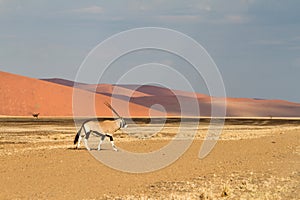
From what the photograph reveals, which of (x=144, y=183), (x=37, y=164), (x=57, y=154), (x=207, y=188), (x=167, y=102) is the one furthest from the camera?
(x=167, y=102)

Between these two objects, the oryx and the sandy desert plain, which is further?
the oryx

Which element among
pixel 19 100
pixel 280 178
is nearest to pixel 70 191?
pixel 280 178

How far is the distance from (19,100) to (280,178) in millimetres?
108862

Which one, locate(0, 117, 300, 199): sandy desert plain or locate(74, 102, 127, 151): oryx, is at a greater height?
locate(74, 102, 127, 151): oryx

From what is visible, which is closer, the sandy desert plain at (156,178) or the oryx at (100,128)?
the sandy desert plain at (156,178)

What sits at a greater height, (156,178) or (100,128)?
(100,128)

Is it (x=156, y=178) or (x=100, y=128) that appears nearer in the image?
(x=156, y=178)

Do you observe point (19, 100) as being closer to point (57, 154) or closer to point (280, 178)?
point (57, 154)

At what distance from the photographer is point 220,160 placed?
2386cm

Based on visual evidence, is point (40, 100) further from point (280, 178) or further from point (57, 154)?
point (280, 178)

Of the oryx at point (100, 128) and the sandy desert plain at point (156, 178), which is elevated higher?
the oryx at point (100, 128)

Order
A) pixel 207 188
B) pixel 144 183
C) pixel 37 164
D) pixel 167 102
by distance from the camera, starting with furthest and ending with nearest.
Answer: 1. pixel 167 102
2. pixel 37 164
3. pixel 144 183
4. pixel 207 188

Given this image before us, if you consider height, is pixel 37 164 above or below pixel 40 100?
below

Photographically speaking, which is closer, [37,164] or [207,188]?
[207,188]
